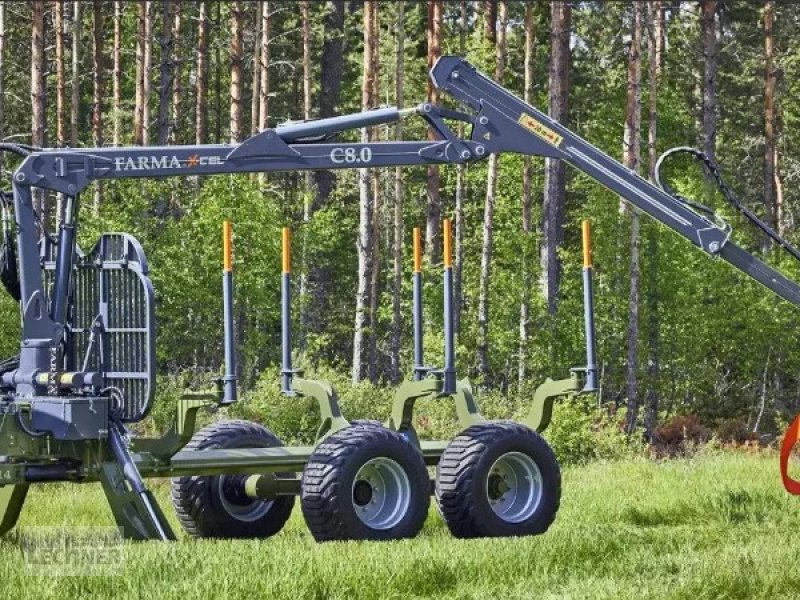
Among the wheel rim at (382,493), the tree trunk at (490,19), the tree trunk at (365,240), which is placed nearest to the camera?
the wheel rim at (382,493)

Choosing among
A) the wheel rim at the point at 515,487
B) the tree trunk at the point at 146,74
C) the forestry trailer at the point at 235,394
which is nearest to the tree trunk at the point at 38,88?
the tree trunk at the point at 146,74

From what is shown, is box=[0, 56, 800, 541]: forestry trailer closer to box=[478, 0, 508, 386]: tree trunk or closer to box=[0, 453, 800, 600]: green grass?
box=[0, 453, 800, 600]: green grass

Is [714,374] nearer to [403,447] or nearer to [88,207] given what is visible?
[88,207]

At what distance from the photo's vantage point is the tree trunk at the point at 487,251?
32.8 meters

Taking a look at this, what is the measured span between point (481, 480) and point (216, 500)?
230 cm

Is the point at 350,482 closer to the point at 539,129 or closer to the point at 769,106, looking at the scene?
the point at 539,129

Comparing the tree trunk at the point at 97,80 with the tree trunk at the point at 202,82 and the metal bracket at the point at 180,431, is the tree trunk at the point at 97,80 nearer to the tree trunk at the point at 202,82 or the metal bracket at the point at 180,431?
the tree trunk at the point at 202,82

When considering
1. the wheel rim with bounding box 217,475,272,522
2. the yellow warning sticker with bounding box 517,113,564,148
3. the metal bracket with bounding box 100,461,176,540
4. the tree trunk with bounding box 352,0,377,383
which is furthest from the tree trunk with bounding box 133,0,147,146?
the metal bracket with bounding box 100,461,176,540

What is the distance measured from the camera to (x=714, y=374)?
121ft

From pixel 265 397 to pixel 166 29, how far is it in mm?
12503

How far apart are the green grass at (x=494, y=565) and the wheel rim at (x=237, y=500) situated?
0.35 metres

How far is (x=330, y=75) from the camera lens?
1710 inches

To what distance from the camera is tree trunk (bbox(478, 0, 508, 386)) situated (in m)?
32.8
